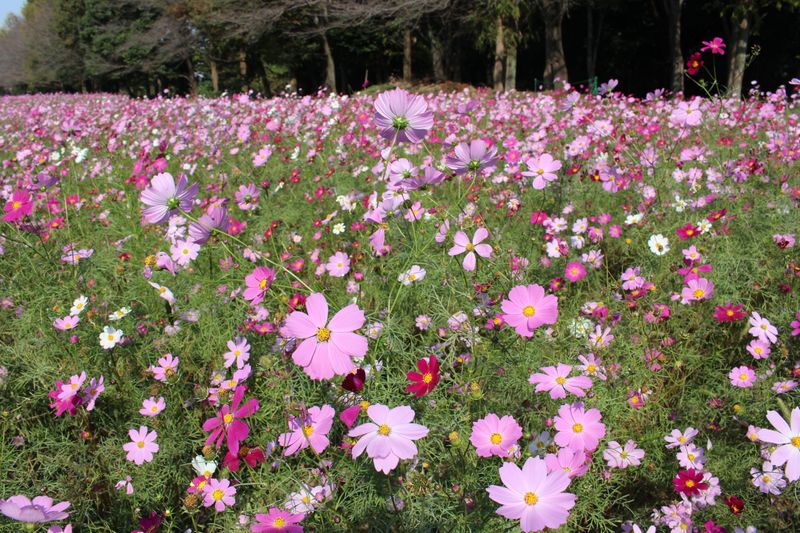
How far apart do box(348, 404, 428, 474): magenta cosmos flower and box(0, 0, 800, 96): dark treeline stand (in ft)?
16.4

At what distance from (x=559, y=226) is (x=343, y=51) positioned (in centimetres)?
2463

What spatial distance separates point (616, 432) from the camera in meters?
1.30

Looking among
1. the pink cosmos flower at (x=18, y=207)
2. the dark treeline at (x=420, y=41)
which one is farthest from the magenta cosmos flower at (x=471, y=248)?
the dark treeline at (x=420, y=41)

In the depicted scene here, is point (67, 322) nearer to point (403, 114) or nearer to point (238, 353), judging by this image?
point (238, 353)

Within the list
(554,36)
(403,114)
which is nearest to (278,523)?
(403,114)

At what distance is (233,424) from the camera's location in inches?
37.5

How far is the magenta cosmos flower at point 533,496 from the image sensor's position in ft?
2.41

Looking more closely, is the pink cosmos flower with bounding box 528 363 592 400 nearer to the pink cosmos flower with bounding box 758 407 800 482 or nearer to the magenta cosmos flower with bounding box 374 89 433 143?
the pink cosmos flower with bounding box 758 407 800 482

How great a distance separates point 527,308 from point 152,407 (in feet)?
3.43

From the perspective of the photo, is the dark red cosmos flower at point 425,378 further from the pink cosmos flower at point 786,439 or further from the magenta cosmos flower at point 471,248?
the pink cosmos flower at point 786,439

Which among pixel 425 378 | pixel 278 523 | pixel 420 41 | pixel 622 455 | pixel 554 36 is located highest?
pixel 420 41

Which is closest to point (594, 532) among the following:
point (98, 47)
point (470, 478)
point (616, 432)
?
point (616, 432)

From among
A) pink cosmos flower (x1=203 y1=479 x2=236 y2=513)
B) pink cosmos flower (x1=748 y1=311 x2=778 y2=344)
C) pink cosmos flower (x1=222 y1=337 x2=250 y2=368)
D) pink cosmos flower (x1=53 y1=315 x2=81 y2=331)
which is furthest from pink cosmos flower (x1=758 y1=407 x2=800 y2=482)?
pink cosmos flower (x1=53 y1=315 x2=81 y2=331)

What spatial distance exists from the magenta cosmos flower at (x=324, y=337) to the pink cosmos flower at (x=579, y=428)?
1.58ft
